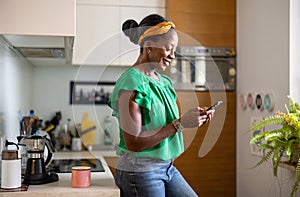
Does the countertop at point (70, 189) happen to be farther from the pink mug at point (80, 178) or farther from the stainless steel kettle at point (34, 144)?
the stainless steel kettle at point (34, 144)

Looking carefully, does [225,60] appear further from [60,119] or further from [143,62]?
[143,62]

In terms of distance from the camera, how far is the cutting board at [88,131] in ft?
11.4

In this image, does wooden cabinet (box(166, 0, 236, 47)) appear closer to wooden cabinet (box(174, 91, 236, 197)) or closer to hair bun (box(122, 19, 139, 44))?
wooden cabinet (box(174, 91, 236, 197))

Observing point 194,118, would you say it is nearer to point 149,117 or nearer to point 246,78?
point 149,117

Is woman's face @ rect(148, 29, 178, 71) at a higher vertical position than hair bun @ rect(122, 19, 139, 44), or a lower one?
lower

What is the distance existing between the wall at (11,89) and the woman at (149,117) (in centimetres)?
65

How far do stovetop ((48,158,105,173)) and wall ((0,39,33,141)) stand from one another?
0.97 ft

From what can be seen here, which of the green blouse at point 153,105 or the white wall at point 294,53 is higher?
the white wall at point 294,53

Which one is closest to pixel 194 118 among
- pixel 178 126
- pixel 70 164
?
pixel 178 126

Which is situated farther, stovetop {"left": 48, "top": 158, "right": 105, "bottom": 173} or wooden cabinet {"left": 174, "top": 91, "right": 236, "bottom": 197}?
wooden cabinet {"left": 174, "top": 91, "right": 236, "bottom": 197}

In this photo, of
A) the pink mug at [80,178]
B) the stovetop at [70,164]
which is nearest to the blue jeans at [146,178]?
the pink mug at [80,178]

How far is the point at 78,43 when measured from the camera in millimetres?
3229

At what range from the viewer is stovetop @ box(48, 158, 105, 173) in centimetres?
234

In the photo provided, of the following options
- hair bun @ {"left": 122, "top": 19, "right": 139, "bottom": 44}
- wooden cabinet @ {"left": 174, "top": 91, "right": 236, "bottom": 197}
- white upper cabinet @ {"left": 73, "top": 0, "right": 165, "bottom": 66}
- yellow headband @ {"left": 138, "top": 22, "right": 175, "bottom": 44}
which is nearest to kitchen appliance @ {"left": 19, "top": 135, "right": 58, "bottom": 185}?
hair bun @ {"left": 122, "top": 19, "right": 139, "bottom": 44}
